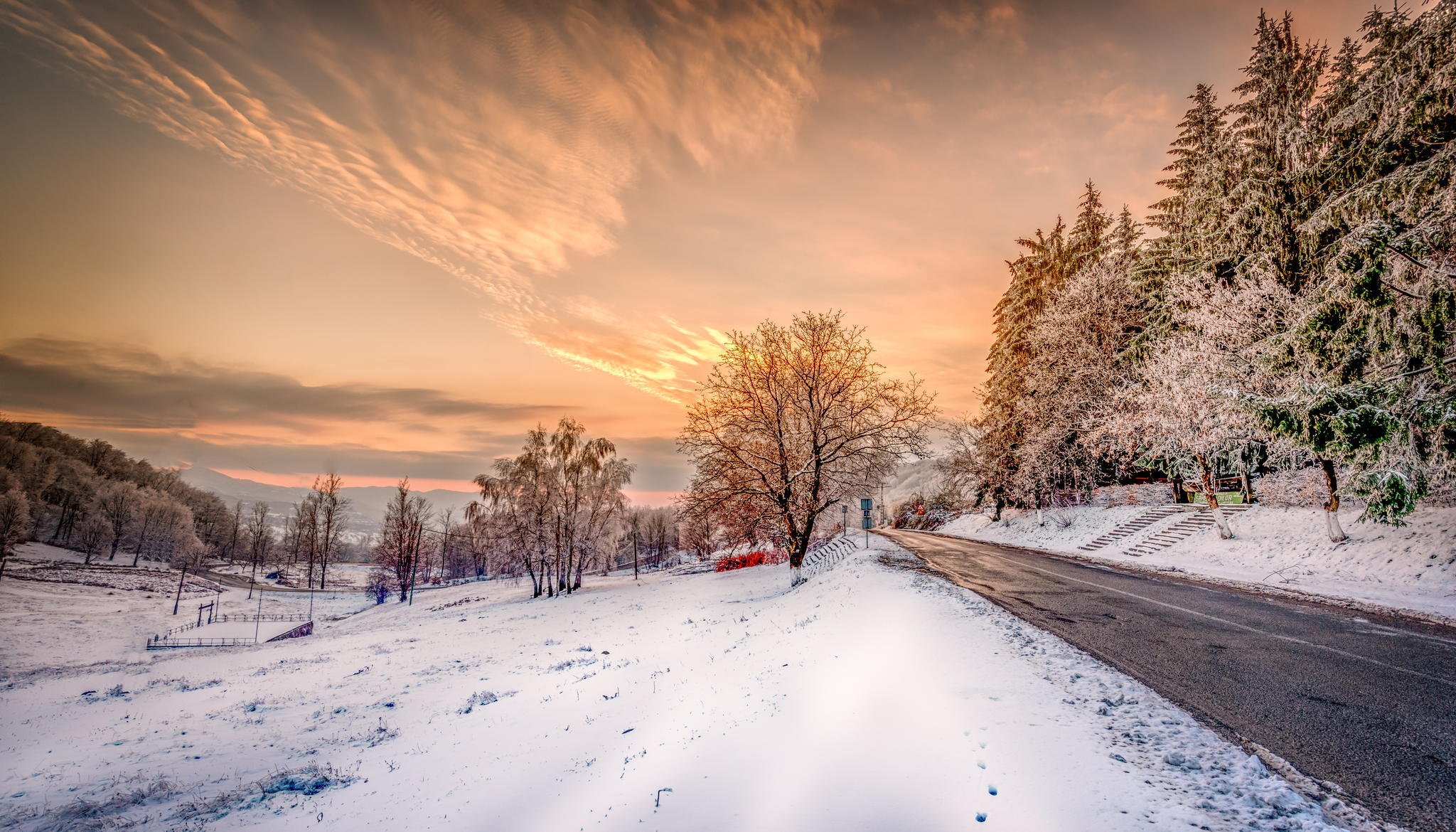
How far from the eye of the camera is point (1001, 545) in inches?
1098

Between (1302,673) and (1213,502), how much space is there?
19.1m

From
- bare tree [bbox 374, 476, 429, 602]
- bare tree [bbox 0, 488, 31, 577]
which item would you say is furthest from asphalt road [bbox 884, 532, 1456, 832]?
bare tree [bbox 0, 488, 31, 577]

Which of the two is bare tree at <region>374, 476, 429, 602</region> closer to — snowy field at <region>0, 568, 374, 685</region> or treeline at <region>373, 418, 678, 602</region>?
snowy field at <region>0, 568, 374, 685</region>

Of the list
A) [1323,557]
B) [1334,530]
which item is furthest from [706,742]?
[1334,530]

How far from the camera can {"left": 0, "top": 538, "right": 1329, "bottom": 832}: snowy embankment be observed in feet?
12.8

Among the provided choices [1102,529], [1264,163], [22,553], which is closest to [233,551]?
[22,553]

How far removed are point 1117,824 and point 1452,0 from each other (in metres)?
16.2

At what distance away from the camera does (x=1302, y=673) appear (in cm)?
643

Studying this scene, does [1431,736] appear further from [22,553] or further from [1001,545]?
[22,553]

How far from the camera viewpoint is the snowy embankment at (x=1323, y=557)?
1164 cm

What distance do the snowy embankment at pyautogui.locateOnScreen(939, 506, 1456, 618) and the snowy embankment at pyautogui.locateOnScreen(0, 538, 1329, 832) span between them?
982 cm

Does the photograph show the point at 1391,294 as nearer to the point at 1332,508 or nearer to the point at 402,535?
the point at 1332,508

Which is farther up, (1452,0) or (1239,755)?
(1452,0)

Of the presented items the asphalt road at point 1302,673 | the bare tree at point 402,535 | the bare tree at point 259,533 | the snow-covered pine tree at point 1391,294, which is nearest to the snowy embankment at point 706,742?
the asphalt road at point 1302,673
